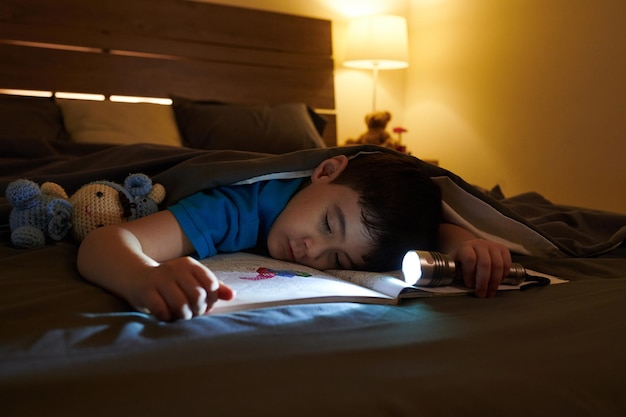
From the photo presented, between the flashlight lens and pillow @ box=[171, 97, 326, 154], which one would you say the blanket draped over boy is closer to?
the flashlight lens

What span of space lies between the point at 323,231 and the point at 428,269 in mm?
215

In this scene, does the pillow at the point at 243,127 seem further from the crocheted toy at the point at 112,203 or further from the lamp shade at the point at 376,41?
the crocheted toy at the point at 112,203

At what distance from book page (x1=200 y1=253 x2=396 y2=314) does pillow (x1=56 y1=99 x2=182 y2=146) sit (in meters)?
1.26

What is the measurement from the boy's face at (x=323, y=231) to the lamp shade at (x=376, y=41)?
1.99 m

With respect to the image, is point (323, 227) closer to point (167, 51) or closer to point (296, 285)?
point (296, 285)

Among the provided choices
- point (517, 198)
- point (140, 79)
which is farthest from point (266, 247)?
point (140, 79)

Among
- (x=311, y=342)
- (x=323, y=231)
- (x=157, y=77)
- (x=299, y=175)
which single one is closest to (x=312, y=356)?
(x=311, y=342)

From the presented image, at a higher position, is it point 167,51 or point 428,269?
point 167,51

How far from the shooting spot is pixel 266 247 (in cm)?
100

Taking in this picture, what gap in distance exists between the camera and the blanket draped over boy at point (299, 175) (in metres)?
0.96

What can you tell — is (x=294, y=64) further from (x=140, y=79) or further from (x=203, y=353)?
(x=203, y=353)

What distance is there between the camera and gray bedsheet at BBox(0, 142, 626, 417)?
1.24 ft

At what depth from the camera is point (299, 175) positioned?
1011mm

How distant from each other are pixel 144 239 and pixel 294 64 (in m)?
2.23
